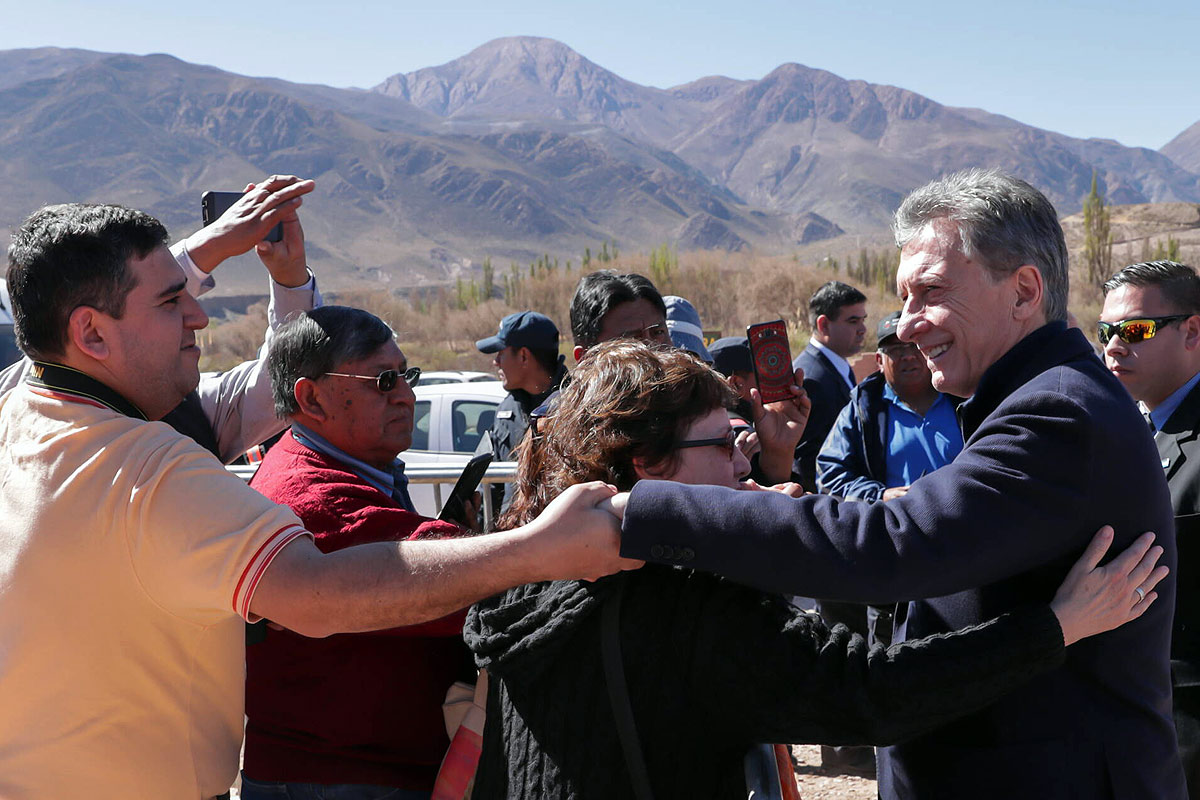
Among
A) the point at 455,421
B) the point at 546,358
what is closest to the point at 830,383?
the point at 546,358

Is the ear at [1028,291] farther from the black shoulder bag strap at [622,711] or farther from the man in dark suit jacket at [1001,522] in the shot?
the black shoulder bag strap at [622,711]

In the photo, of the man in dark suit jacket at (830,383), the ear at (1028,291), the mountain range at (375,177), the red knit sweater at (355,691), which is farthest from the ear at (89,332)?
the mountain range at (375,177)

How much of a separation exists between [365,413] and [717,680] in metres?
1.28

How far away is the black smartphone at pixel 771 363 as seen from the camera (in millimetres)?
3369

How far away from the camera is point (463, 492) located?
2578 mm

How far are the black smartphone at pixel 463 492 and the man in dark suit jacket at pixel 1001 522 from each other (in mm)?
864

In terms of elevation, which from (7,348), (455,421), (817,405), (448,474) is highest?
(7,348)

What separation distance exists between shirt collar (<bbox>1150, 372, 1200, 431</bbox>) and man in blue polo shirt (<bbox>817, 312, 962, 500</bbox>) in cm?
105

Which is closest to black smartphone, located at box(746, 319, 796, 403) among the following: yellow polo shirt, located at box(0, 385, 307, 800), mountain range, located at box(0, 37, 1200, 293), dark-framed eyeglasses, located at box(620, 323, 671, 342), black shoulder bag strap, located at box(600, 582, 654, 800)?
dark-framed eyeglasses, located at box(620, 323, 671, 342)

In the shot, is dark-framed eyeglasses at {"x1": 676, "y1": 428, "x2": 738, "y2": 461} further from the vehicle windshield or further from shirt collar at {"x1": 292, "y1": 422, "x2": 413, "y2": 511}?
the vehicle windshield

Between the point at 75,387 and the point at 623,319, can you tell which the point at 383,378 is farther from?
the point at 623,319

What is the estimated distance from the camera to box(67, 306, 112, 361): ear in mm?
1892

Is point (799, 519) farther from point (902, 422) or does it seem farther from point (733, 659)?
point (902, 422)

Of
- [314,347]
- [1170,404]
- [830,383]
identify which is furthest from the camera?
[830,383]
